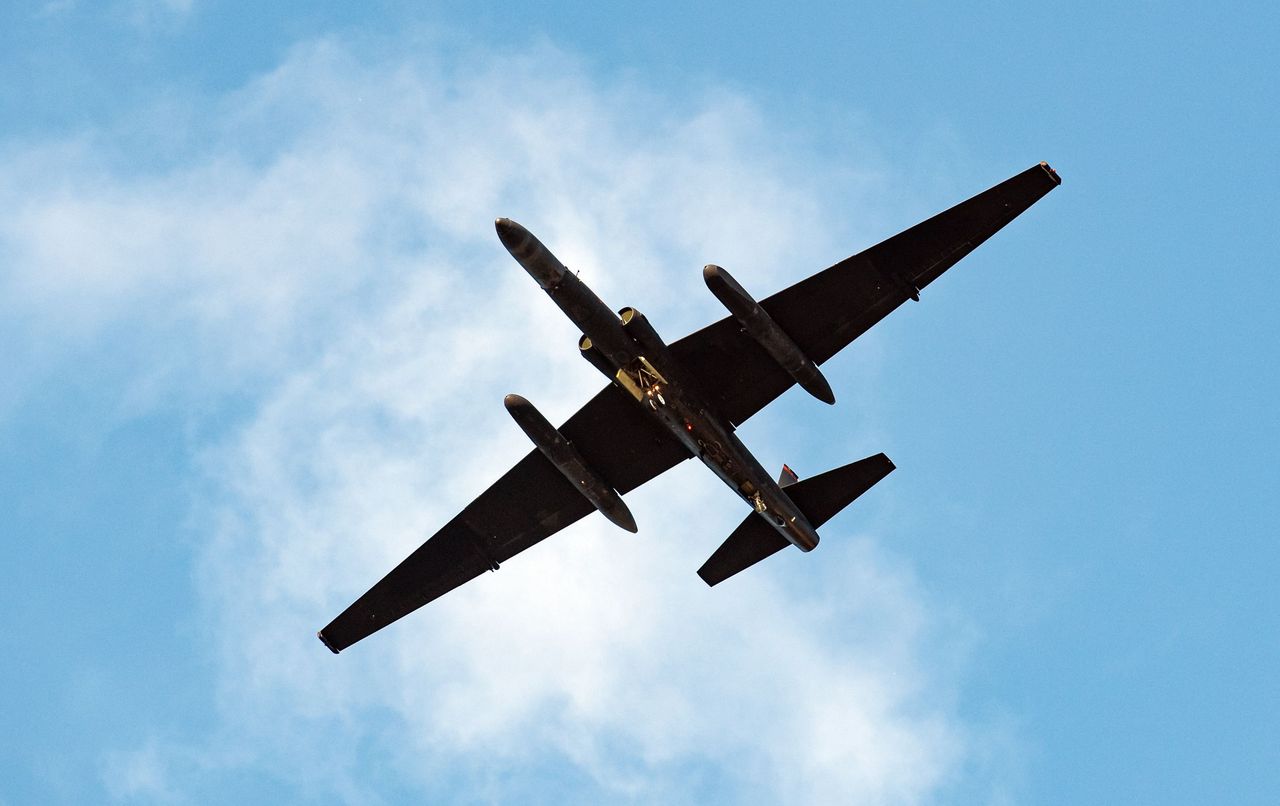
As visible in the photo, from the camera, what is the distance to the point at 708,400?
120 feet

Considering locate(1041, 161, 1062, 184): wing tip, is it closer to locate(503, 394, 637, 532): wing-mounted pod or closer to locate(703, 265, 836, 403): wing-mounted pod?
locate(703, 265, 836, 403): wing-mounted pod

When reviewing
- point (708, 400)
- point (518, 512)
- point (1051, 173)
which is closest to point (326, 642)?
point (518, 512)

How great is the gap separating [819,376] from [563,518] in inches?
383

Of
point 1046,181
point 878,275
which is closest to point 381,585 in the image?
point 878,275

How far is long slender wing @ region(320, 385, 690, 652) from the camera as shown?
38.3 m

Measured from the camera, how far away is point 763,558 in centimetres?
3884

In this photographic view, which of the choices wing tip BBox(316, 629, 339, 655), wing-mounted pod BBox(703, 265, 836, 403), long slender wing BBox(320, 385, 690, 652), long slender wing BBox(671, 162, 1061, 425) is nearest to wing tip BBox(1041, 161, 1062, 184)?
long slender wing BBox(671, 162, 1061, 425)

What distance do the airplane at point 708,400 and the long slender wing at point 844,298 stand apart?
38mm

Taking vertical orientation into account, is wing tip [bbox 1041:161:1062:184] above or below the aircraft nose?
below

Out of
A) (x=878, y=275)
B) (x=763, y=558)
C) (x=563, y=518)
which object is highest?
(x=563, y=518)

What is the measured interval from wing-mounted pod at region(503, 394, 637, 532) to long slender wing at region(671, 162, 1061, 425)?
4.04 metres

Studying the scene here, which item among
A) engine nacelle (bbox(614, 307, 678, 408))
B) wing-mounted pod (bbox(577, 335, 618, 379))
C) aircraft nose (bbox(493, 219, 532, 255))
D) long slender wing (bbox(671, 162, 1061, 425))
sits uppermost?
aircraft nose (bbox(493, 219, 532, 255))

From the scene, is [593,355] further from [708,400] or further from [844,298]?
[844,298]

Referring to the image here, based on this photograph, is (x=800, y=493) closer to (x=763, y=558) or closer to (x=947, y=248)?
(x=763, y=558)
